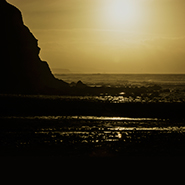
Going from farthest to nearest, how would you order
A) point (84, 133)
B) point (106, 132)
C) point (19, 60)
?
1. point (19, 60)
2. point (106, 132)
3. point (84, 133)

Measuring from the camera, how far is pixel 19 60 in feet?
230

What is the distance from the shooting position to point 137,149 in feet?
61.9

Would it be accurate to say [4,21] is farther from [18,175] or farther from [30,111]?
[18,175]

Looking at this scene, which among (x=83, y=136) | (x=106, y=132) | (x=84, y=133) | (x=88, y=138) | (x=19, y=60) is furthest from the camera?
(x=19, y=60)

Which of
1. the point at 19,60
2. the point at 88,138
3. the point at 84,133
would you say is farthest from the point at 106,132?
the point at 19,60

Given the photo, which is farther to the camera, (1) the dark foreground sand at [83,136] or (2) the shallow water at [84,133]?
(2) the shallow water at [84,133]

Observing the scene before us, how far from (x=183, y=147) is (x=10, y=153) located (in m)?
9.92

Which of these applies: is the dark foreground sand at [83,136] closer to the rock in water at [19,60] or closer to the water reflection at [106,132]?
the water reflection at [106,132]

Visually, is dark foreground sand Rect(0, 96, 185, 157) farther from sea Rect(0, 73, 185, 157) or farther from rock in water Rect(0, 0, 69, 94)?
rock in water Rect(0, 0, 69, 94)

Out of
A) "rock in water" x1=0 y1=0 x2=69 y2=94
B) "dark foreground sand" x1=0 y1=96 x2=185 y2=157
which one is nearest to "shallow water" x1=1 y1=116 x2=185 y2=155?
"dark foreground sand" x1=0 y1=96 x2=185 y2=157

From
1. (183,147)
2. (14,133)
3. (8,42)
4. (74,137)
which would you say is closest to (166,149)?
(183,147)

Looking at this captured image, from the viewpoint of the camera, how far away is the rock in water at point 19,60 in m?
67.1

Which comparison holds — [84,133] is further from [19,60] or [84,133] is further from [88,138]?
[19,60]

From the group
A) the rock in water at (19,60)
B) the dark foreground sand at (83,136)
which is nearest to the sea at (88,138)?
the dark foreground sand at (83,136)
